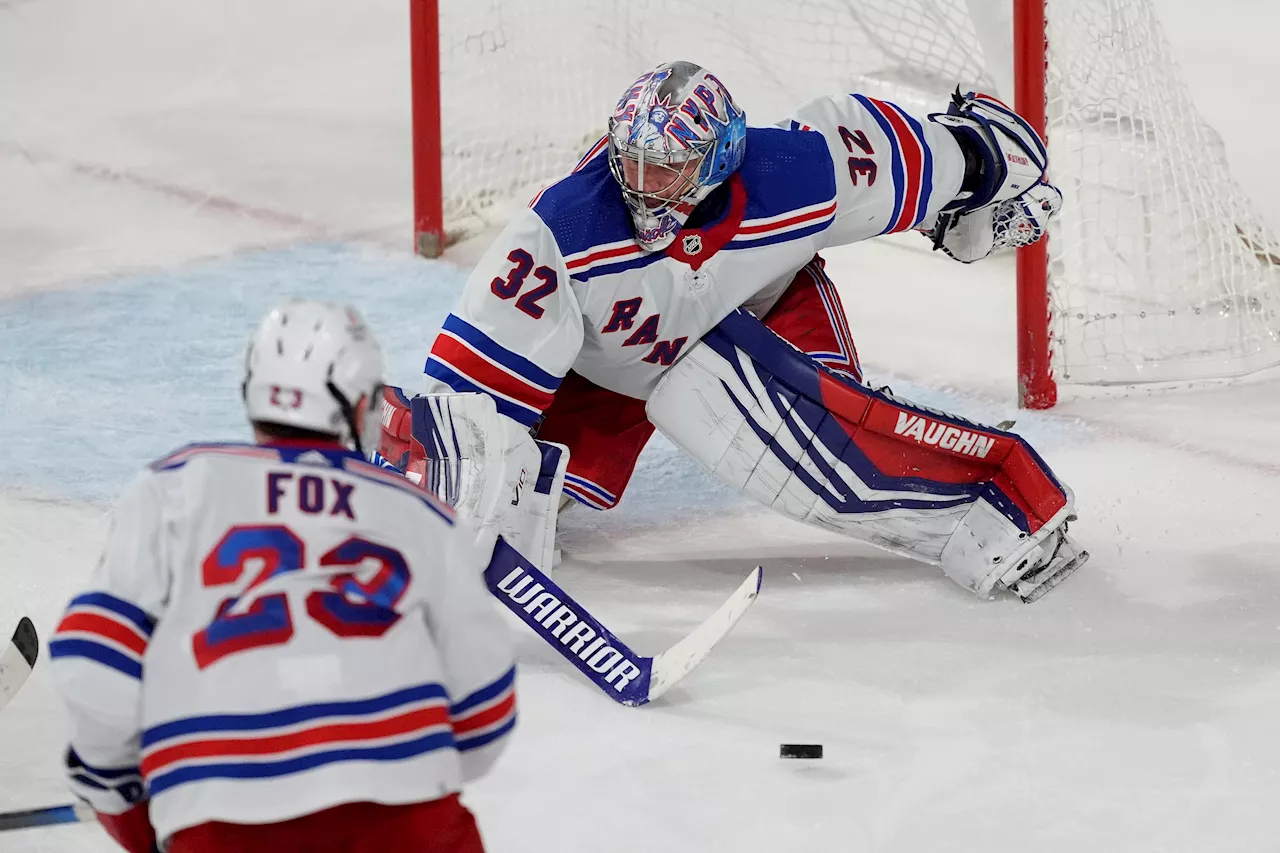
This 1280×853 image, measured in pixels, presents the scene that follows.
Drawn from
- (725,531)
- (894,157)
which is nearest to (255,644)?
(894,157)

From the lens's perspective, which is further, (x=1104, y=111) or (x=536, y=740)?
(x=1104, y=111)

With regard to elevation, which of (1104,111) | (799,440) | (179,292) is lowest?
(179,292)

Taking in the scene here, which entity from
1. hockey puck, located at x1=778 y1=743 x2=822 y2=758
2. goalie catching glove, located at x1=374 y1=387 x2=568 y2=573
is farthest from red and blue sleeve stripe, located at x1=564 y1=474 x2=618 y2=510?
hockey puck, located at x1=778 y1=743 x2=822 y2=758

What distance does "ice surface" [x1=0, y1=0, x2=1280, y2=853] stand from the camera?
7.76 feet

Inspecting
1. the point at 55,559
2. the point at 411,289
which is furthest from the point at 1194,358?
the point at 55,559

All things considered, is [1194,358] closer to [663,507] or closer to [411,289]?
[663,507]

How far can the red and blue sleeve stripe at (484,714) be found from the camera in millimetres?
1619

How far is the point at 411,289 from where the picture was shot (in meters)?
4.62

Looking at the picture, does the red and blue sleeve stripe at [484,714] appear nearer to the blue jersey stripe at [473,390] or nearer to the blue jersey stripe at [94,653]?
the blue jersey stripe at [94,653]

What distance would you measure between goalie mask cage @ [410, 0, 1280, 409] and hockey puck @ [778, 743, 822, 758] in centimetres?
170

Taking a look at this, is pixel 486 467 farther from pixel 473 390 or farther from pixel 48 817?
pixel 48 817

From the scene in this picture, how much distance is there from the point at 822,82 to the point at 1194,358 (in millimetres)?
1283

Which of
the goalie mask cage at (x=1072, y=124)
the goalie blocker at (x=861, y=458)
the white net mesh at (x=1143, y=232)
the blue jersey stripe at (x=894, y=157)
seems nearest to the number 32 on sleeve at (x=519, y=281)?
the goalie blocker at (x=861, y=458)

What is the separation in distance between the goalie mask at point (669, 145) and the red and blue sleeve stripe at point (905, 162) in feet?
1.26
